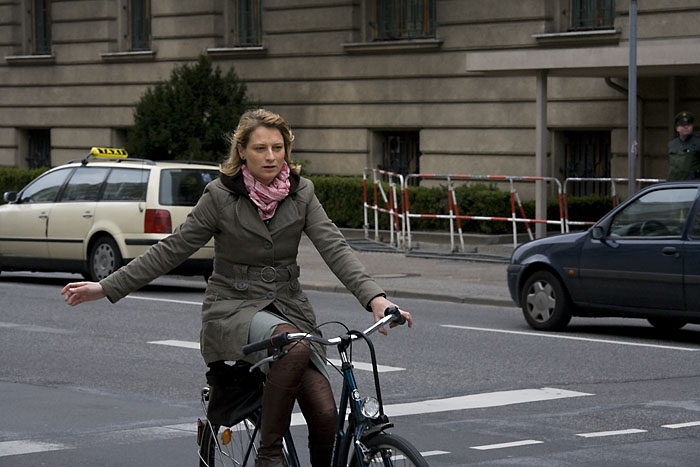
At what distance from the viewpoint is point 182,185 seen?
17438 millimetres

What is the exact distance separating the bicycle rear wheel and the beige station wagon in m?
11.1

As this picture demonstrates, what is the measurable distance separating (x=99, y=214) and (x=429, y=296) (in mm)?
4247

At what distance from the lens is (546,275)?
44.4ft

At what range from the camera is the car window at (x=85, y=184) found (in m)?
18.0

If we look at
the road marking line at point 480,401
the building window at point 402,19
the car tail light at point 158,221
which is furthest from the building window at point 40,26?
the road marking line at point 480,401

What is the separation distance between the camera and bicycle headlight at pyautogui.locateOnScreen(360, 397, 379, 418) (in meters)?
4.80

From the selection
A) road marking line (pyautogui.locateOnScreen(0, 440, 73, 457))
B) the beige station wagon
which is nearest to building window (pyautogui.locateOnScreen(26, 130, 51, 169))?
the beige station wagon

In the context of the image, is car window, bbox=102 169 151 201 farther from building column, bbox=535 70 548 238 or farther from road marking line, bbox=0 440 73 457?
road marking line, bbox=0 440 73 457

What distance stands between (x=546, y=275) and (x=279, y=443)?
857 centimetres

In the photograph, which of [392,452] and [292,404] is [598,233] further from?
[392,452]

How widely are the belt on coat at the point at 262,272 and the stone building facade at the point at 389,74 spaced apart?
48.9ft

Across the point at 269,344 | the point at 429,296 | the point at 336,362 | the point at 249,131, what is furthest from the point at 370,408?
the point at 429,296

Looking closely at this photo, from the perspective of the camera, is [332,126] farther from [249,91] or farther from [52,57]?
[52,57]

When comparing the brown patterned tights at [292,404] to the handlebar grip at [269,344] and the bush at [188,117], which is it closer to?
the handlebar grip at [269,344]
